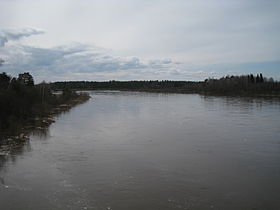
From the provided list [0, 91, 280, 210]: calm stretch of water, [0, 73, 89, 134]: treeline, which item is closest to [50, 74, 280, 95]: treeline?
[0, 73, 89, 134]: treeline

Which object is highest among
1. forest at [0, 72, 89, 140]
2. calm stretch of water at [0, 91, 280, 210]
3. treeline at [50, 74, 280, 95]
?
treeline at [50, 74, 280, 95]

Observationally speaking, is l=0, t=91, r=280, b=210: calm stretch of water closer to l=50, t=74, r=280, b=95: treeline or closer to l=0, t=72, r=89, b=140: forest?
l=0, t=72, r=89, b=140: forest

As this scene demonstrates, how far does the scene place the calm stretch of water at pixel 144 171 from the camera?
287 inches

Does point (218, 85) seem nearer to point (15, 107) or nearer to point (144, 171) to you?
point (15, 107)

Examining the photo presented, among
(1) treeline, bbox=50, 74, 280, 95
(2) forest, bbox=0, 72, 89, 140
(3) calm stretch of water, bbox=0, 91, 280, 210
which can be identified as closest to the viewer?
(3) calm stretch of water, bbox=0, 91, 280, 210

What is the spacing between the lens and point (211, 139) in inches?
575

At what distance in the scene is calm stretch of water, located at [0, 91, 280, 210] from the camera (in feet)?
23.9

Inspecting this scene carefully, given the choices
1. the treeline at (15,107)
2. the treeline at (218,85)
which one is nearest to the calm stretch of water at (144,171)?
the treeline at (15,107)

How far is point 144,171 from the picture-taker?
9547 millimetres

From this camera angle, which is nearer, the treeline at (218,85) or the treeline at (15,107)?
the treeline at (15,107)

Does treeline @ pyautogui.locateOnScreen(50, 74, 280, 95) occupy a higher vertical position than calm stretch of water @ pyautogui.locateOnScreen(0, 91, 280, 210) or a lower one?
higher

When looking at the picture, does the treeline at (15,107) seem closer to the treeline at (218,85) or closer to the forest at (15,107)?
the forest at (15,107)

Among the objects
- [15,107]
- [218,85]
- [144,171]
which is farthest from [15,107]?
[218,85]

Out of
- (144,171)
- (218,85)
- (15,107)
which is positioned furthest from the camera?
(218,85)
